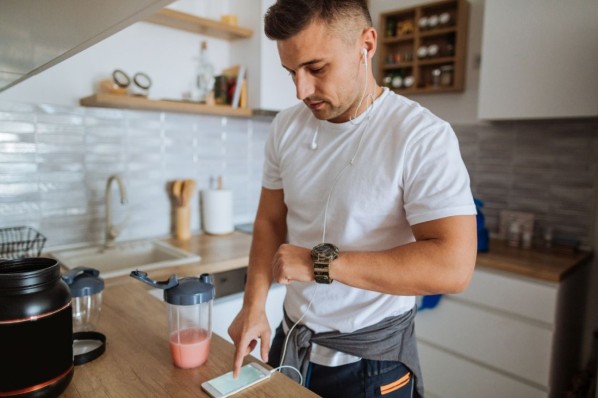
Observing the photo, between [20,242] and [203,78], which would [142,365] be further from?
[203,78]

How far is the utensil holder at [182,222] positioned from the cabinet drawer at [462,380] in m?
1.37

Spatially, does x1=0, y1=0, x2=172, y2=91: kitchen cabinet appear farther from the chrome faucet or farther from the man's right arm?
the chrome faucet

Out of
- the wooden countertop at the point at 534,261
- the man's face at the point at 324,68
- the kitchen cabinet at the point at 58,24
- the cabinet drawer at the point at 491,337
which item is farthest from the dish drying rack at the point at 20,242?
the wooden countertop at the point at 534,261

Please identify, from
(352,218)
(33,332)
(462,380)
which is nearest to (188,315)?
(33,332)

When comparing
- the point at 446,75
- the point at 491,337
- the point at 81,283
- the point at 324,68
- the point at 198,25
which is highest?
the point at 198,25

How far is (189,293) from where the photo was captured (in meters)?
0.82

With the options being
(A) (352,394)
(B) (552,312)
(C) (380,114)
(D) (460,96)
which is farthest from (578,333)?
(C) (380,114)

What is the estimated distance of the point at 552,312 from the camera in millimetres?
1812

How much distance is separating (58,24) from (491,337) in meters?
2.04

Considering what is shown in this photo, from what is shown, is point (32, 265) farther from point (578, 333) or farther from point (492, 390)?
point (578, 333)

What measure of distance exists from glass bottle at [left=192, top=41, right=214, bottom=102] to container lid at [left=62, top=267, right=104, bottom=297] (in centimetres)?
144

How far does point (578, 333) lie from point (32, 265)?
247cm

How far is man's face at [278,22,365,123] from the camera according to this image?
2.88 feet

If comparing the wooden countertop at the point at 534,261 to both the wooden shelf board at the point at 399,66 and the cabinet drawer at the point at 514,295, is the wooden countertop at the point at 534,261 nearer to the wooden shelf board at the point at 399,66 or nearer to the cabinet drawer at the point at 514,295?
the cabinet drawer at the point at 514,295
